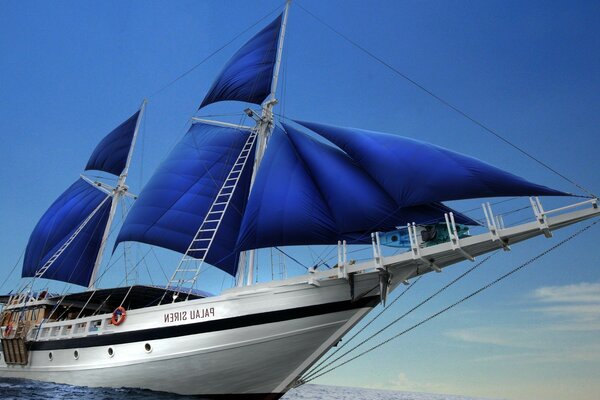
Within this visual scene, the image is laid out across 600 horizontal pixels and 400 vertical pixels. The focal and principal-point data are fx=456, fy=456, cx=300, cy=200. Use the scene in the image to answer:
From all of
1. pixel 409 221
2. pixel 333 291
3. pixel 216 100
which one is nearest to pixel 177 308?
pixel 333 291

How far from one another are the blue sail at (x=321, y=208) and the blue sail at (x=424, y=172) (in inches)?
24.0

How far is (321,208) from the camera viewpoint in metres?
14.7

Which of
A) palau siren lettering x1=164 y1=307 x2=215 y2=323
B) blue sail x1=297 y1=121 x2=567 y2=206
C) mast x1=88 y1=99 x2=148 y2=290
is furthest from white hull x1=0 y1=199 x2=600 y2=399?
mast x1=88 y1=99 x2=148 y2=290

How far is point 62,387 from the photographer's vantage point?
1892cm

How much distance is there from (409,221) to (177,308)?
839 cm

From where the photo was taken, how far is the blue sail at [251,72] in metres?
24.2

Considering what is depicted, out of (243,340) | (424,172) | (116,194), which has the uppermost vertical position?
(116,194)

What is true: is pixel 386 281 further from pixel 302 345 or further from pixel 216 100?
pixel 216 100

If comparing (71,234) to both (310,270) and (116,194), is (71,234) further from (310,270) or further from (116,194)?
(310,270)

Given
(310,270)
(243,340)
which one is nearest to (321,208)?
(310,270)

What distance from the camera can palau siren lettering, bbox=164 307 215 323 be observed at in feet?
49.7

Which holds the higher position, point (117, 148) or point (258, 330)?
point (117, 148)

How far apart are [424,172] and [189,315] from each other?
9.00 meters

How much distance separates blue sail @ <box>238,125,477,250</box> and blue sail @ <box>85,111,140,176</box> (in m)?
24.3
